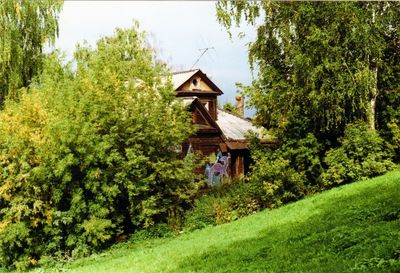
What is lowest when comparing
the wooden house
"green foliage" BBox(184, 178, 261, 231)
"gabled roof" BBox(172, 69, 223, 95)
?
"green foliage" BBox(184, 178, 261, 231)

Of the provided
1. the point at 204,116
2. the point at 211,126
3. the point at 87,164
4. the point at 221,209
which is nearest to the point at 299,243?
the point at 221,209

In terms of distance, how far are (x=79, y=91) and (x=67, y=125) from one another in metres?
2.72

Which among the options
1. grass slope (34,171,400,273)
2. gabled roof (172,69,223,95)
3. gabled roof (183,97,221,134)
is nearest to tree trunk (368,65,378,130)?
grass slope (34,171,400,273)

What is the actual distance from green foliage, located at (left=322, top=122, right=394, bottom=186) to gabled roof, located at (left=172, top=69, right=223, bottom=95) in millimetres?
16257

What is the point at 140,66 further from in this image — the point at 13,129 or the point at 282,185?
the point at 282,185

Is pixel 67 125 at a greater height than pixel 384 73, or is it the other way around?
pixel 384 73

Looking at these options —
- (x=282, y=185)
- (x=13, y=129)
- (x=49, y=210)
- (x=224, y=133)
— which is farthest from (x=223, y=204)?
(x=224, y=133)

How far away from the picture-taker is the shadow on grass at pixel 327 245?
9889mm

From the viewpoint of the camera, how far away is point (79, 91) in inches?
920

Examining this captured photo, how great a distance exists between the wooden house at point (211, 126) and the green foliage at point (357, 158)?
10.3 meters

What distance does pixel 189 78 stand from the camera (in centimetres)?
3844

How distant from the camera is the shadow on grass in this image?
32.4ft

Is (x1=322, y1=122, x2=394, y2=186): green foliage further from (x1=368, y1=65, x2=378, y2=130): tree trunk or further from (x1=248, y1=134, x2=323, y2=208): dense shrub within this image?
(x1=248, y1=134, x2=323, y2=208): dense shrub

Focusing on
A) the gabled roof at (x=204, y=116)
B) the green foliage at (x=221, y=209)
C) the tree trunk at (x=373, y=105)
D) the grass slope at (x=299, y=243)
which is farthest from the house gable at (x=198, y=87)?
the grass slope at (x=299, y=243)
